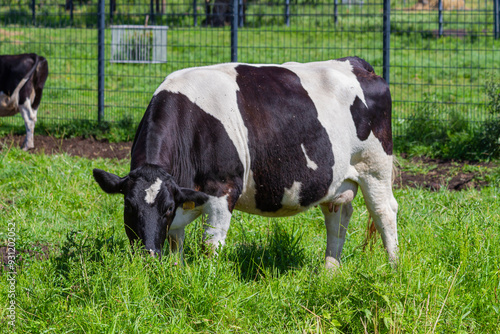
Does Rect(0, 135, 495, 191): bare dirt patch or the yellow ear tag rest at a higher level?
the yellow ear tag

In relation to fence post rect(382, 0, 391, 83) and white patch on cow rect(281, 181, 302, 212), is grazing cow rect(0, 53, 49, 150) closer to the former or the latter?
fence post rect(382, 0, 391, 83)

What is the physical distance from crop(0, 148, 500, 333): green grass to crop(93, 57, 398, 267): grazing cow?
24cm

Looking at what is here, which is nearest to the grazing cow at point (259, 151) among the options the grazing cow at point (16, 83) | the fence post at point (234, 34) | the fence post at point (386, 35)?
the fence post at point (386, 35)

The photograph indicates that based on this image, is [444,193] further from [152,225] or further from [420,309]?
[152,225]

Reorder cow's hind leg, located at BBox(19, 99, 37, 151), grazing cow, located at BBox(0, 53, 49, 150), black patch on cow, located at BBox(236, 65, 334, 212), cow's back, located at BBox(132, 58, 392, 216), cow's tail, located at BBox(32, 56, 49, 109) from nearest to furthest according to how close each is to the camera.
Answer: cow's back, located at BBox(132, 58, 392, 216), black patch on cow, located at BBox(236, 65, 334, 212), cow's hind leg, located at BBox(19, 99, 37, 151), grazing cow, located at BBox(0, 53, 49, 150), cow's tail, located at BBox(32, 56, 49, 109)

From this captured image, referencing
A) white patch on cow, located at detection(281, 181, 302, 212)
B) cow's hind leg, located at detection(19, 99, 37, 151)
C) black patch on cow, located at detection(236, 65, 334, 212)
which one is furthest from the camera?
cow's hind leg, located at detection(19, 99, 37, 151)

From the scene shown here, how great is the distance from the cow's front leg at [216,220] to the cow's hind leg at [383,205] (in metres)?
1.27

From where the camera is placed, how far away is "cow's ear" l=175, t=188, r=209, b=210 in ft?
11.8

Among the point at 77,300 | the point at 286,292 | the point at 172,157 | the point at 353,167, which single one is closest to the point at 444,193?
the point at 353,167

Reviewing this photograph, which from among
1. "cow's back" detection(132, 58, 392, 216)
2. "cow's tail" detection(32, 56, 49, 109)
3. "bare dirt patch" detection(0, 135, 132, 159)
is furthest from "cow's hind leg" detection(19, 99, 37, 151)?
"cow's back" detection(132, 58, 392, 216)

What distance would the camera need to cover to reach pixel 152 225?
11.6 feet

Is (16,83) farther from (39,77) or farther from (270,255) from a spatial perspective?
(270,255)

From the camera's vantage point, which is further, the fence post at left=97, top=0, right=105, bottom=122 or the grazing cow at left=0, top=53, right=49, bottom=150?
the fence post at left=97, top=0, right=105, bottom=122

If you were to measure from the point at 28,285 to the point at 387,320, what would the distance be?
7.21 ft
